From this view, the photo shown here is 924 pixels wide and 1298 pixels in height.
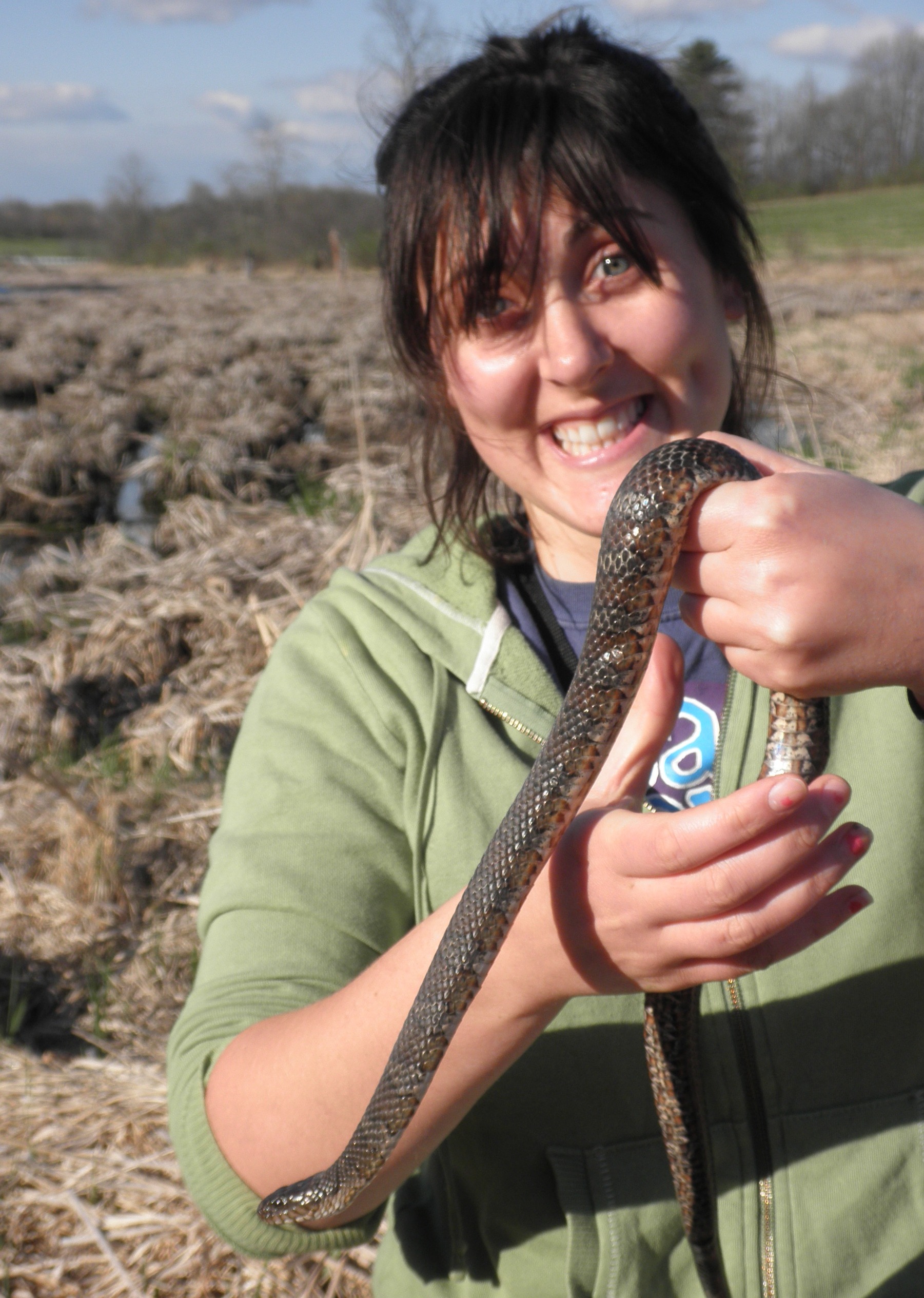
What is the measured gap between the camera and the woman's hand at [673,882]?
1539 mm

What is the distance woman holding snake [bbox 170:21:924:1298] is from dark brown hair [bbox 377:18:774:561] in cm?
1

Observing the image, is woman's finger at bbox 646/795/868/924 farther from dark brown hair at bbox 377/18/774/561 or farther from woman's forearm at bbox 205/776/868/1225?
dark brown hair at bbox 377/18/774/561

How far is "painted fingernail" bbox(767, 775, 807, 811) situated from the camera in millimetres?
1467

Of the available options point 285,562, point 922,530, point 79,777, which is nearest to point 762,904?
point 922,530

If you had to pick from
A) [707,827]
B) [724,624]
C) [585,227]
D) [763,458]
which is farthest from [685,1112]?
[585,227]

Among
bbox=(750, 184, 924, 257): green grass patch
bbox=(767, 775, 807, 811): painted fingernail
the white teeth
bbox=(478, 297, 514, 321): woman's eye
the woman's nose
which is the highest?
bbox=(750, 184, 924, 257): green grass patch

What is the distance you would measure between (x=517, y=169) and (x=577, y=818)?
5.47 ft

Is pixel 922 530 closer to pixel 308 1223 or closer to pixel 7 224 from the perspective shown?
pixel 308 1223

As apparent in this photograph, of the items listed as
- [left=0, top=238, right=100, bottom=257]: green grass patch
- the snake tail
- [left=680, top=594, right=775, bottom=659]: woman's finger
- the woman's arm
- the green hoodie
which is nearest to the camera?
the woman's arm

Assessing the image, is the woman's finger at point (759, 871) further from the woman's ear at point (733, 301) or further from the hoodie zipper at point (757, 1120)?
the woman's ear at point (733, 301)

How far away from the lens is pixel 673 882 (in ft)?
5.37

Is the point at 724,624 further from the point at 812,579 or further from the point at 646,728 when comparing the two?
the point at 646,728

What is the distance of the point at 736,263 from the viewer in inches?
121

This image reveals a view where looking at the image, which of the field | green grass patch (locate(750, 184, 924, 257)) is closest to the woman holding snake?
the field
